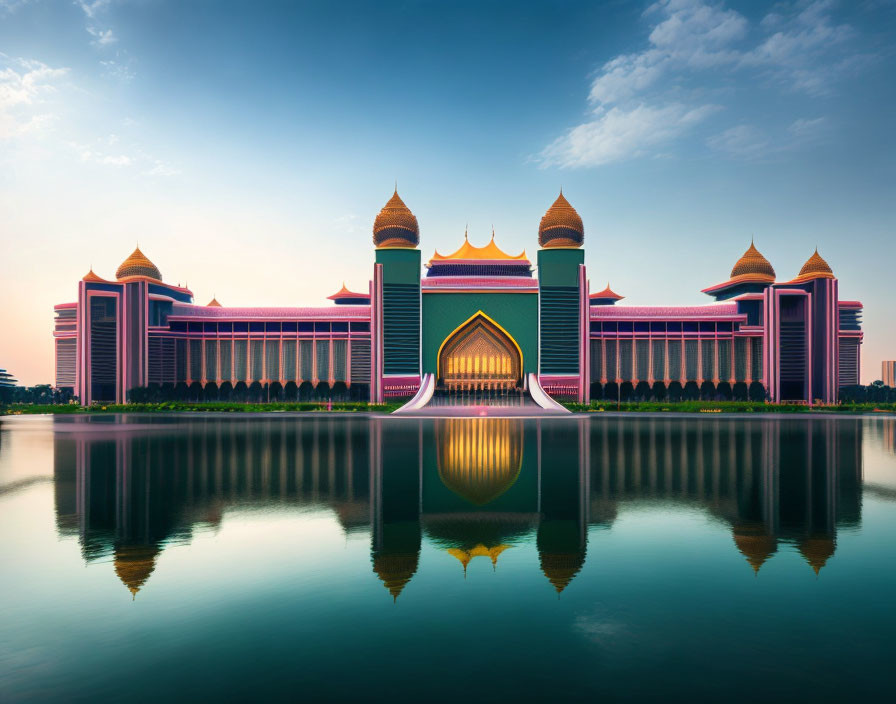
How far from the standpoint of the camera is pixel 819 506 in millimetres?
10219

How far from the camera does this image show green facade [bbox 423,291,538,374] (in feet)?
154

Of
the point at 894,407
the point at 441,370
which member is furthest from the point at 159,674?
the point at 894,407

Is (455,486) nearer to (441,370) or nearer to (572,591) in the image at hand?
(572,591)

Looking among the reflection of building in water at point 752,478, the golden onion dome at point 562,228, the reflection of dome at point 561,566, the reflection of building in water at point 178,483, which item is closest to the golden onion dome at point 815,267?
the golden onion dome at point 562,228

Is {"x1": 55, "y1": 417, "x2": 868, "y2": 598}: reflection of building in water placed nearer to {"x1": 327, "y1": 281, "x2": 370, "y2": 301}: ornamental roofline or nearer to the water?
the water

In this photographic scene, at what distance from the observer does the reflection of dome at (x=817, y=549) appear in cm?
729

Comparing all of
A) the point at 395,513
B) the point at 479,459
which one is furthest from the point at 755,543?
the point at 479,459

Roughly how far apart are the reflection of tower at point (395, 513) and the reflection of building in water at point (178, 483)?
0.32 meters

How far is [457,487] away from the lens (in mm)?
11844

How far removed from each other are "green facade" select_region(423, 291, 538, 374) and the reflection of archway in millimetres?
1182

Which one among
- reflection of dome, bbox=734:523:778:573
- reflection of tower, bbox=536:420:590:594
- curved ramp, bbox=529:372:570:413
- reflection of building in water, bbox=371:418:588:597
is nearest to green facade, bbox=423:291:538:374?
curved ramp, bbox=529:372:570:413

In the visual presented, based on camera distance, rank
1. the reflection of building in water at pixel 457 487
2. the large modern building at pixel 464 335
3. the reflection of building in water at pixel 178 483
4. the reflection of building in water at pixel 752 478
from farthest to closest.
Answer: the large modern building at pixel 464 335, the reflection of building in water at pixel 752 478, the reflection of building in water at pixel 178 483, the reflection of building in water at pixel 457 487

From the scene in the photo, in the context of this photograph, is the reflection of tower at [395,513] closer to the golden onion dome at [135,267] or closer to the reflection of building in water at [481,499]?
the reflection of building in water at [481,499]

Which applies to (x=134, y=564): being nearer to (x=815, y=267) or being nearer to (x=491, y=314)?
(x=491, y=314)
